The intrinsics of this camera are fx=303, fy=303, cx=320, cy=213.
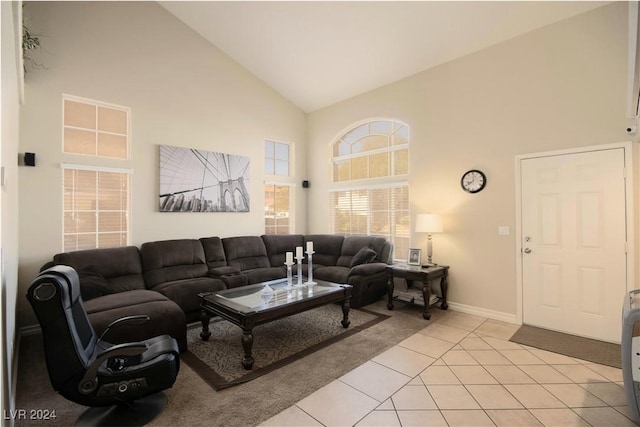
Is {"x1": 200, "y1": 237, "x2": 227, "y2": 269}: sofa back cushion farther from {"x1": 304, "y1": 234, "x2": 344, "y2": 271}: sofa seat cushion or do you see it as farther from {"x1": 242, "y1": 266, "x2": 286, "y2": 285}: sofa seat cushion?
{"x1": 304, "y1": 234, "x2": 344, "y2": 271}: sofa seat cushion

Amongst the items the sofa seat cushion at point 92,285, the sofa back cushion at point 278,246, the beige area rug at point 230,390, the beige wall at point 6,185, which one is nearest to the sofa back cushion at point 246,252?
the sofa back cushion at point 278,246

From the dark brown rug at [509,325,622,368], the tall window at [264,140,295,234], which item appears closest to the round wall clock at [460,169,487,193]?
the dark brown rug at [509,325,622,368]

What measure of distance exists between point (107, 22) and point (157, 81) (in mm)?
855

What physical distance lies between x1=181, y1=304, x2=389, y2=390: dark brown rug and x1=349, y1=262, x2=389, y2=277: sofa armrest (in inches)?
20.7

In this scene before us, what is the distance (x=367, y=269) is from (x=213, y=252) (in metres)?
2.36

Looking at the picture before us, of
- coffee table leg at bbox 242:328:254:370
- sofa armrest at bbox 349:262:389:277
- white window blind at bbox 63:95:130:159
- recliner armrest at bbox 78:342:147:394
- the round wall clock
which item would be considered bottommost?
coffee table leg at bbox 242:328:254:370

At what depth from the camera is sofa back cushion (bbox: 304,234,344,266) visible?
5430 mm

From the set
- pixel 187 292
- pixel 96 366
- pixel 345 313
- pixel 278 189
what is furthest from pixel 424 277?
pixel 96 366

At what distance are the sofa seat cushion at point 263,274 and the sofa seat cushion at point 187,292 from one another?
675 mm

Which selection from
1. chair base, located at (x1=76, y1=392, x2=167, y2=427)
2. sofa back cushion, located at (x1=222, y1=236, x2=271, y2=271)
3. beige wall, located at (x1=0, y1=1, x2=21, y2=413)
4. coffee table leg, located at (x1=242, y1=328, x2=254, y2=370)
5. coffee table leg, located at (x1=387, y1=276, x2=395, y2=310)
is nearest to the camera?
beige wall, located at (x1=0, y1=1, x2=21, y2=413)

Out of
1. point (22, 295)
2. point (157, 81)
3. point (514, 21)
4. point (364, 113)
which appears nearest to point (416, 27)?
point (514, 21)

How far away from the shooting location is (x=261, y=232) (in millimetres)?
5750

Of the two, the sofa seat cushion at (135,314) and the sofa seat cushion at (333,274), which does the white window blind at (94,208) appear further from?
the sofa seat cushion at (333,274)

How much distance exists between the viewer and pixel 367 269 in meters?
4.38
